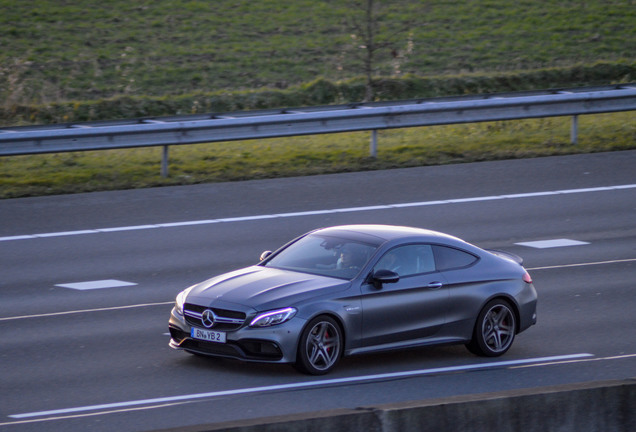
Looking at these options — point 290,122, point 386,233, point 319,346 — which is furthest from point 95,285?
point 290,122

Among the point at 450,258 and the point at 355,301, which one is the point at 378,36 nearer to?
the point at 450,258

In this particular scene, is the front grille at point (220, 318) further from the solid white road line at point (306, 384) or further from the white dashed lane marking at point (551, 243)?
the white dashed lane marking at point (551, 243)

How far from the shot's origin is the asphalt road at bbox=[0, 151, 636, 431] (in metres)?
8.96

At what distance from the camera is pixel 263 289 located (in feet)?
31.8

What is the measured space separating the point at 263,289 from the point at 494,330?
8.18 feet

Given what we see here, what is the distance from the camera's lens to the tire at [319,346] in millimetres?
9422

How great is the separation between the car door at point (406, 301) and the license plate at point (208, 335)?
134 centimetres

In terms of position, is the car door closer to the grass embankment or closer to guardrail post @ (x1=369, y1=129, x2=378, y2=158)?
the grass embankment

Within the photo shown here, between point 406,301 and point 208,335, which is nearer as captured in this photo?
point 208,335

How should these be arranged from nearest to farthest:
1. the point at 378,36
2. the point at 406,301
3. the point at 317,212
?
the point at 406,301, the point at 317,212, the point at 378,36

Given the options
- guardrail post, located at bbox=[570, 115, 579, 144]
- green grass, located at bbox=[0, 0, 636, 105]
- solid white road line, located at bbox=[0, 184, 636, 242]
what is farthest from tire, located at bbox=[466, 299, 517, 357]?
green grass, located at bbox=[0, 0, 636, 105]

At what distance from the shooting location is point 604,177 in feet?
63.8

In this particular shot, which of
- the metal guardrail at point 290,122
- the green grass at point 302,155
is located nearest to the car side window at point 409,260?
the green grass at point 302,155

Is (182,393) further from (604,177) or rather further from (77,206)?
(604,177)
